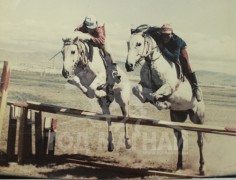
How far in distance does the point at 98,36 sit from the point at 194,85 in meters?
0.60

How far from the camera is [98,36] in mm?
2246

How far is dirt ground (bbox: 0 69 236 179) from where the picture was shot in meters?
2.21

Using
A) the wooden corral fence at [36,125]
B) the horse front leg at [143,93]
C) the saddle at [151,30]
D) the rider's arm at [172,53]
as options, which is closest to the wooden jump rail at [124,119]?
the wooden corral fence at [36,125]

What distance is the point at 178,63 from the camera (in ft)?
7.73

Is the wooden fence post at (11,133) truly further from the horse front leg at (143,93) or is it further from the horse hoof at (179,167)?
the horse hoof at (179,167)

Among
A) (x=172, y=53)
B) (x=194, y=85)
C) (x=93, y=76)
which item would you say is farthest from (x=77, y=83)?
(x=194, y=85)

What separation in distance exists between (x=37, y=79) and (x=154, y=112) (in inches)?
25.7

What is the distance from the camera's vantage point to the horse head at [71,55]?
86.6 inches

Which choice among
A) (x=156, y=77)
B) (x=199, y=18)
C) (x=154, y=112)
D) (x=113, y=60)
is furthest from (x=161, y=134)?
(x=199, y=18)

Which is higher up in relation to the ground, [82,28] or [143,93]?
[82,28]

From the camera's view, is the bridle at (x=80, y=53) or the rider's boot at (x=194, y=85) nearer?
the bridle at (x=80, y=53)

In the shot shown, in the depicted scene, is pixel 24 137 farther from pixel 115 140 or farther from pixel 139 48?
pixel 139 48

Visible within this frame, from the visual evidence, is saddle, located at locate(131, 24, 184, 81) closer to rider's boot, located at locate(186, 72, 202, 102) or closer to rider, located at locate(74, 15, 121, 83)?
rider, located at locate(74, 15, 121, 83)

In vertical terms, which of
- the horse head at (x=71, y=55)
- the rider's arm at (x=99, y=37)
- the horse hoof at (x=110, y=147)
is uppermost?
the rider's arm at (x=99, y=37)
